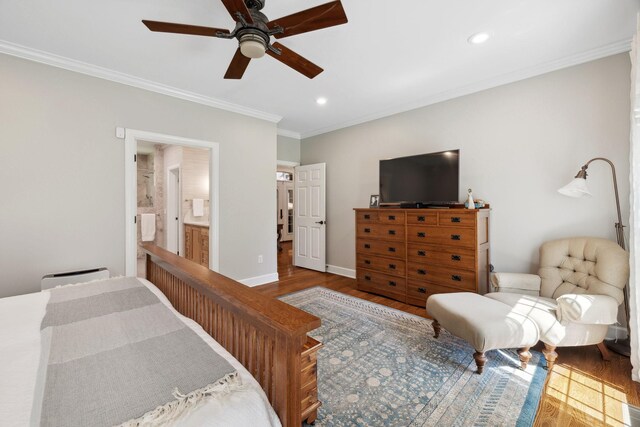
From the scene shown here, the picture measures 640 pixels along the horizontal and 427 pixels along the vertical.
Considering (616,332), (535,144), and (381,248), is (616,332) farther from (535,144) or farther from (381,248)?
(381,248)

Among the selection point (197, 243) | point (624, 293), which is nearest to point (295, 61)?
point (624, 293)

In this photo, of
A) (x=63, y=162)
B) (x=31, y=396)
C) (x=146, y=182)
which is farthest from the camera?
(x=146, y=182)

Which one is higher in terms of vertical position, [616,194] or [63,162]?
[63,162]

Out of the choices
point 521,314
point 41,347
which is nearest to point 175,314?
point 41,347

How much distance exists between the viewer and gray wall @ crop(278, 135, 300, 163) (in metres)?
5.07

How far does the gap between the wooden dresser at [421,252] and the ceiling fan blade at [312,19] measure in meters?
2.15

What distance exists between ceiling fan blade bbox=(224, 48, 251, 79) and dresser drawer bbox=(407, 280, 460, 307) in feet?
9.24

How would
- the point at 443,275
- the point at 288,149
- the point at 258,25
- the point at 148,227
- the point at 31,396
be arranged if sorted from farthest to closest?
1. the point at 148,227
2. the point at 288,149
3. the point at 443,275
4. the point at 258,25
5. the point at 31,396

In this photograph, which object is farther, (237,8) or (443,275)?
(443,275)

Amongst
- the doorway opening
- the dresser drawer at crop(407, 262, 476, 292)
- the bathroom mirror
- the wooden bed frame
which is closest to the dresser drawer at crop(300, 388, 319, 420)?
the wooden bed frame

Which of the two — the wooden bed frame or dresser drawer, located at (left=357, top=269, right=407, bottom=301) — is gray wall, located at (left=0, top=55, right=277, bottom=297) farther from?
dresser drawer, located at (left=357, top=269, right=407, bottom=301)

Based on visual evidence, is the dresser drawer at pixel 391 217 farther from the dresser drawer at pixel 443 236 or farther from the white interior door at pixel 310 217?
the white interior door at pixel 310 217

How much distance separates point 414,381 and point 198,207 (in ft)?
15.4

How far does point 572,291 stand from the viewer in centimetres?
228
